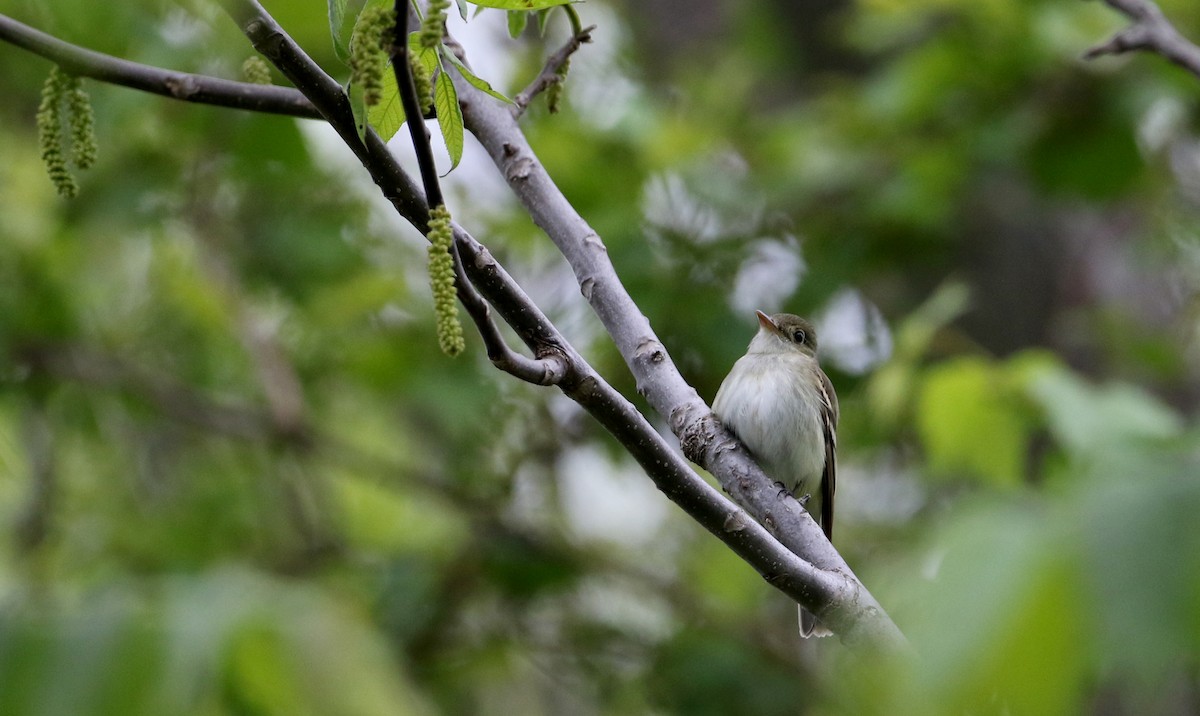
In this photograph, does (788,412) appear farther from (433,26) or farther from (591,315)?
(433,26)

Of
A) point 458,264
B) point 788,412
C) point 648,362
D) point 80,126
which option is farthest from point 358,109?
point 788,412

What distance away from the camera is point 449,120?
6.78 feet

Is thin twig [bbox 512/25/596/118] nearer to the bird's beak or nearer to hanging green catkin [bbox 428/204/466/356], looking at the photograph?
hanging green catkin [bbox 428/204/466/356]

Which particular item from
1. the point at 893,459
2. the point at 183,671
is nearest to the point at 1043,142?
the point at 893,459

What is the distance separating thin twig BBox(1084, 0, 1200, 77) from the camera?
3656mm

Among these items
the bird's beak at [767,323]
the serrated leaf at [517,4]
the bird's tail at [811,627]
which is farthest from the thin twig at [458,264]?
the bird's beak at [767,323]

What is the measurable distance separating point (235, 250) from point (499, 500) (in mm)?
2016

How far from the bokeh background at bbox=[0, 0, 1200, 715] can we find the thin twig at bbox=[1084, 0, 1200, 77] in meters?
1.27

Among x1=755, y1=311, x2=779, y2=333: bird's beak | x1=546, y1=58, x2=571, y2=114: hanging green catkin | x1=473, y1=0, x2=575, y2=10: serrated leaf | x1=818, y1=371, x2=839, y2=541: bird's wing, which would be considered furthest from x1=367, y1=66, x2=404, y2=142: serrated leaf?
x1=818, y1=371, x2=839, y2=541: bird's wing

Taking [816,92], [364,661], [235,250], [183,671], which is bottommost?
[183,671]

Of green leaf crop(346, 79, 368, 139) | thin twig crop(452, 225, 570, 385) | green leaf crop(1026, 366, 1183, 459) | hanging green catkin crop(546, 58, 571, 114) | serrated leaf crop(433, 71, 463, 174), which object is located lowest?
thin twig crop(452, 225, 570, 385)

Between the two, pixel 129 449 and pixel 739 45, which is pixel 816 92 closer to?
pixel 739 45

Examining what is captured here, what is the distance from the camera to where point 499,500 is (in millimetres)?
6934

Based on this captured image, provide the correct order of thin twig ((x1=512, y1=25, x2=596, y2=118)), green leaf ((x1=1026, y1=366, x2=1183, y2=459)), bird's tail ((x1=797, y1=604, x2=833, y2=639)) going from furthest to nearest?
bird's tail ((x1=797, y1=604, x2=833, y2=639)) < green leaf ((x1=1026, y1=366, x2=1183, y2=459)) < thin twig ((x1=512, y1=25, x2=596, y2=118))
